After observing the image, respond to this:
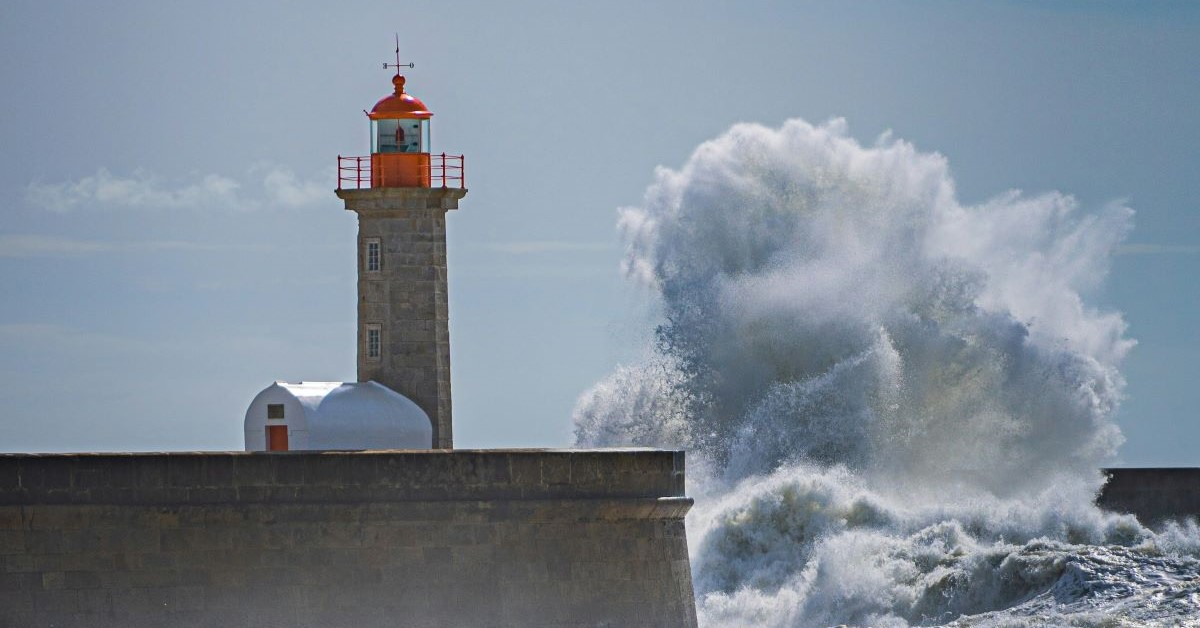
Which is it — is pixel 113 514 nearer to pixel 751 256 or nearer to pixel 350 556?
→ pixel 350 556

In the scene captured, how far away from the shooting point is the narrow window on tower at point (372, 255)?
18.5m

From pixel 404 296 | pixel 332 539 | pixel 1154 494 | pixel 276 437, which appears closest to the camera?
pixel 332 539

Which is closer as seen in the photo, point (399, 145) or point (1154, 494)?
point (399, 145)

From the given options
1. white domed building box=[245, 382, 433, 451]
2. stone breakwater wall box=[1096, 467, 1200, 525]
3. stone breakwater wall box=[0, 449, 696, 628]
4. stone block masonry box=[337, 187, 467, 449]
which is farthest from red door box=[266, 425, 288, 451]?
stone breakwater wall box=[1096, 467, 1200, 525]

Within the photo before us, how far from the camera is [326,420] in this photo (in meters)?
17.2

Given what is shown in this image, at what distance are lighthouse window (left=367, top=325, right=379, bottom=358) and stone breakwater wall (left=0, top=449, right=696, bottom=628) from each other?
354 cm

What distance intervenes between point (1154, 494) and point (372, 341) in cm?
814

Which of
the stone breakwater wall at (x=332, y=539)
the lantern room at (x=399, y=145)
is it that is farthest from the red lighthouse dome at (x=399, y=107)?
the stone breakwater wall at (x=332, y=539)

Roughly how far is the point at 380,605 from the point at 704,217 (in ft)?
30.0

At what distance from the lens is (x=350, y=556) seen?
1491 cm

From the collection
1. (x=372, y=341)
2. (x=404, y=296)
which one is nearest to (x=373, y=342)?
(x=372, y=341)

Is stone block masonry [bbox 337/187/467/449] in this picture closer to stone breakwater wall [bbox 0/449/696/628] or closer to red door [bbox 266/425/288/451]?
red door [bbox 266/425/288/451]

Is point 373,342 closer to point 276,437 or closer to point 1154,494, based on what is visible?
point 276,437

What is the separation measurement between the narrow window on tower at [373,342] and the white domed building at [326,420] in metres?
0.63
